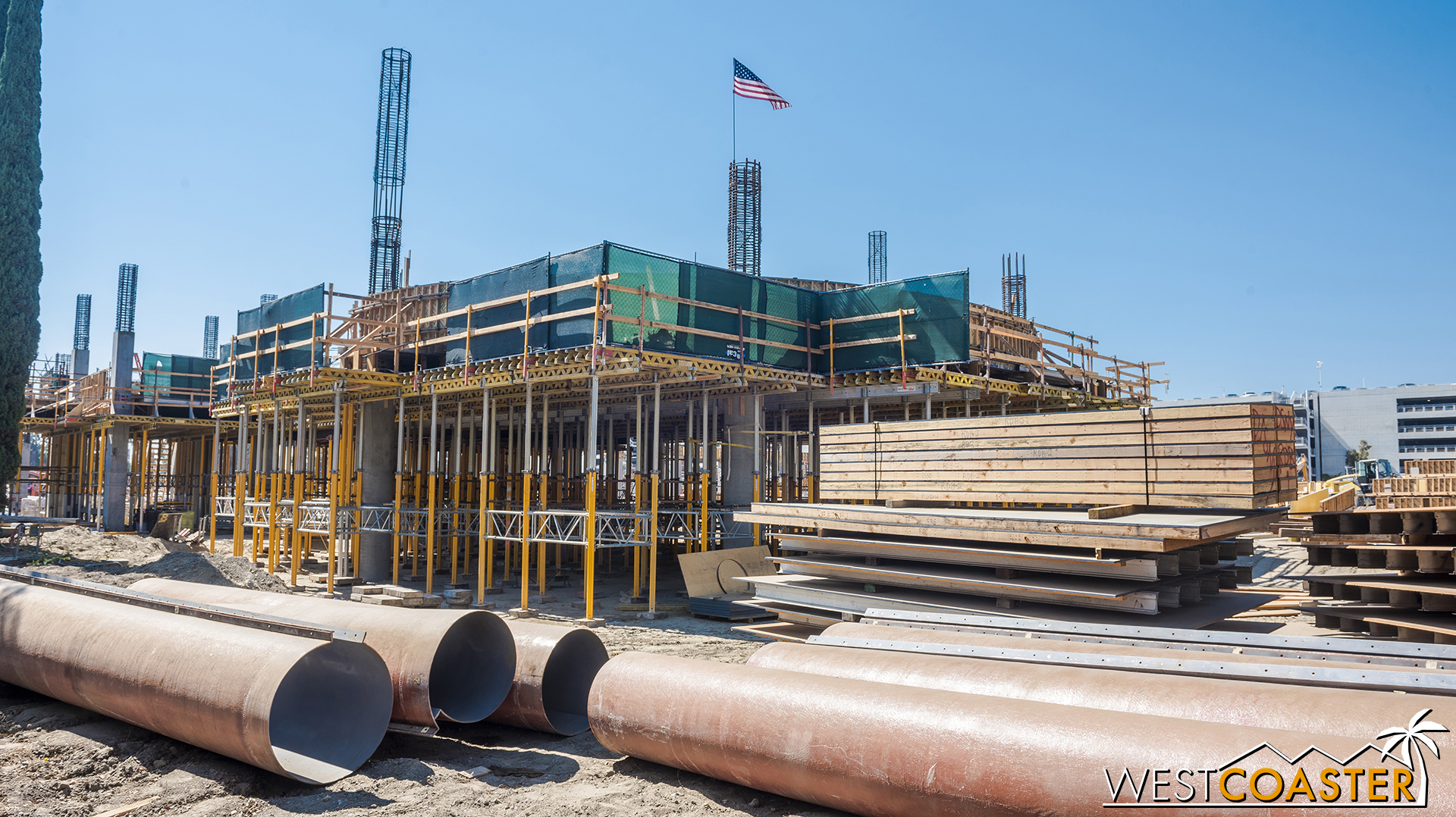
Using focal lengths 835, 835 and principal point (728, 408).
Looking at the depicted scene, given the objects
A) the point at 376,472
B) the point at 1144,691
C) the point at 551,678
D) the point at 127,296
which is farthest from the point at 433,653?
the point at 127,296

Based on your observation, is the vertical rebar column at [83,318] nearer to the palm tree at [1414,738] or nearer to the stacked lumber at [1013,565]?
the stacked lumber at [1013,565]

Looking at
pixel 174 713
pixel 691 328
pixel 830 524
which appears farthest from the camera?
pixel 691 328

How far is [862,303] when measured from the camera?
60.5 feet

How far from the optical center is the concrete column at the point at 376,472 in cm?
2056

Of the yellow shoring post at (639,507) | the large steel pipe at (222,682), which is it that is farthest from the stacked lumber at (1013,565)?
the large steel pipe at (222,682)

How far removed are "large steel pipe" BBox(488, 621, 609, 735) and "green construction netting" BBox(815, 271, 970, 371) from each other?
1130 centimetres

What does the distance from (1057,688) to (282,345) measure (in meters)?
21.1

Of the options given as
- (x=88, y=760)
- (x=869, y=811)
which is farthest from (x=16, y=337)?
(x=869, y=811)

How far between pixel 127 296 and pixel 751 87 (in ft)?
186

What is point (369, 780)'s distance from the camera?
6.45m

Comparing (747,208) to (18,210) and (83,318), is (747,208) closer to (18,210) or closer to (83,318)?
(18,210)

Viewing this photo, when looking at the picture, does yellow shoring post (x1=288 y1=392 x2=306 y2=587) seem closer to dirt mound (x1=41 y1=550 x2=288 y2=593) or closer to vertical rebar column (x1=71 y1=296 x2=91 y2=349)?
dirt mound (x1=41 y1=550 x2=288 y2=593)

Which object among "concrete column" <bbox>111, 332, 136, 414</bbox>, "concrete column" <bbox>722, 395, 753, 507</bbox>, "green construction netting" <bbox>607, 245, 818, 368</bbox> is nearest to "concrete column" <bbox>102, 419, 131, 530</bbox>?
"concrete column" <bbox>111, 332, 136, 414</bbox>

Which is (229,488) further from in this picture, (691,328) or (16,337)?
(691,328)
